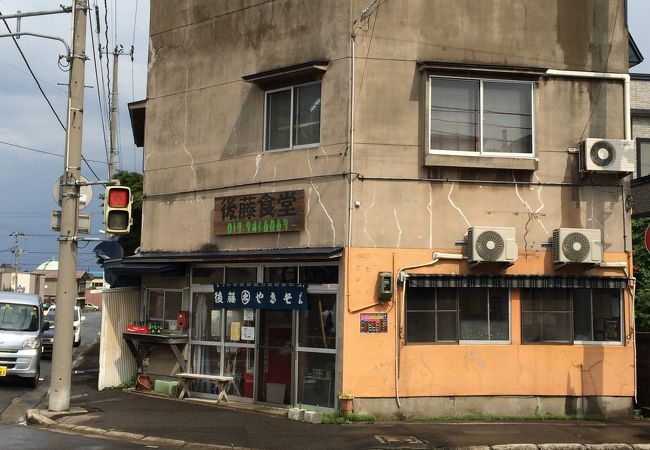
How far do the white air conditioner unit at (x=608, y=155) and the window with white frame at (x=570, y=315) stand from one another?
238 cm

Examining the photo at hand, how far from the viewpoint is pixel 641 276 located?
15.8 metres

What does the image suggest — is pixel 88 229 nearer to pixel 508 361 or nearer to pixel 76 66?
pixel 76 66

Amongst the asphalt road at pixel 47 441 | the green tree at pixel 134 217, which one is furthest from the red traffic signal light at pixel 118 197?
the green tree at pixel 134 217

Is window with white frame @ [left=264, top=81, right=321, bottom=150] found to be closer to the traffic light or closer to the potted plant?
the traffic light

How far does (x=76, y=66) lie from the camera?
42.1 feet

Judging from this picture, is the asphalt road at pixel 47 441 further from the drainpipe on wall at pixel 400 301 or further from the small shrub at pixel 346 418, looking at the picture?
the drainpipe on wall at pixel 400 301

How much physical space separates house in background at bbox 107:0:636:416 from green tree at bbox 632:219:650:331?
157 cm

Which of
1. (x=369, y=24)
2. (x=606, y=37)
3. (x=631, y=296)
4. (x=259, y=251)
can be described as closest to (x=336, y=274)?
(x=259, y=251)

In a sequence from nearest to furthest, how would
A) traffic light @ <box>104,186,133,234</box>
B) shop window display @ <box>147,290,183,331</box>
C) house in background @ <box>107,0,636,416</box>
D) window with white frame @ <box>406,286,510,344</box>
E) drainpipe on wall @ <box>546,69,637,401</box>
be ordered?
traffic light @ <box>104,186,133,234</box> → house in background @ <box>107,0,636,416</box> → window with white frame @ <box>406,286,510,344</box> → drainpipe on wall @ <box>546,69,637,401</box> → shop window display @ <box>147,290,183,331</box>

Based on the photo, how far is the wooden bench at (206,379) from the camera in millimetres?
13703

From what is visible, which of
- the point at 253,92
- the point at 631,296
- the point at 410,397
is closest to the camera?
A: the point at 410,397

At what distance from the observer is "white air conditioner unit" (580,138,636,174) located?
1277 centimetres

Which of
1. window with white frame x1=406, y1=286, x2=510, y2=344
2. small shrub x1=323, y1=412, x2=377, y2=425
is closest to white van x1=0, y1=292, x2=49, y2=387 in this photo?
small shrub x1=323, y1=412, x2=377, y2=425

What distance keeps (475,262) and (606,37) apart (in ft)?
17.5
